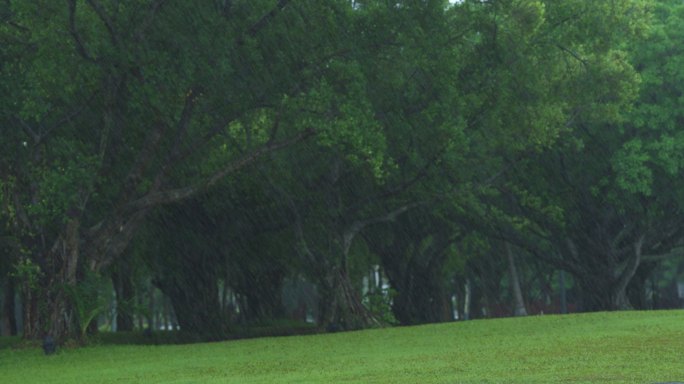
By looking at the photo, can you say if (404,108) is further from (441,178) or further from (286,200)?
(286,200)

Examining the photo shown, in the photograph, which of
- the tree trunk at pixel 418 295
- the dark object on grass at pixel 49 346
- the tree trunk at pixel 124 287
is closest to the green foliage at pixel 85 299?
the dark object on grass at pixel 49 346

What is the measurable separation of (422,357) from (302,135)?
1057 centimetres

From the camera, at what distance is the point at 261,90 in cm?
3080

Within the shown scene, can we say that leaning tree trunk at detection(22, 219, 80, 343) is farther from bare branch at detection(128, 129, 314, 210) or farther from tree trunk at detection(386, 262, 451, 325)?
tree trunk at detection(386, 262, 451, 325)

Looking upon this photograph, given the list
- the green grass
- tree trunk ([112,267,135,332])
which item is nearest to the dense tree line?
tree trunk ([112,267,135,332])

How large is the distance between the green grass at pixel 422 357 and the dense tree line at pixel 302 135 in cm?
430

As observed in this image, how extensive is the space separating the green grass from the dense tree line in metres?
4.30

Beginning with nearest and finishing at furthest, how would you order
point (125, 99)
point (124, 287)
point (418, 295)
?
point (125, 99), point (418, 295), point (124, 287)

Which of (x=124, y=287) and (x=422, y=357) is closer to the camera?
(x=422, y=357)

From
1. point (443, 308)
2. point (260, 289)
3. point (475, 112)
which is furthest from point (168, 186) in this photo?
point (443, 308)

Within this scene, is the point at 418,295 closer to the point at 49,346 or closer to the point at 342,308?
the point at 342,308

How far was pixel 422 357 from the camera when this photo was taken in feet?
74.5

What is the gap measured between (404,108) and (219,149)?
623 centimetres

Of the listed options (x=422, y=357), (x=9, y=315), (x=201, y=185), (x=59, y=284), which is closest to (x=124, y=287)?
(x=9, y=315)
